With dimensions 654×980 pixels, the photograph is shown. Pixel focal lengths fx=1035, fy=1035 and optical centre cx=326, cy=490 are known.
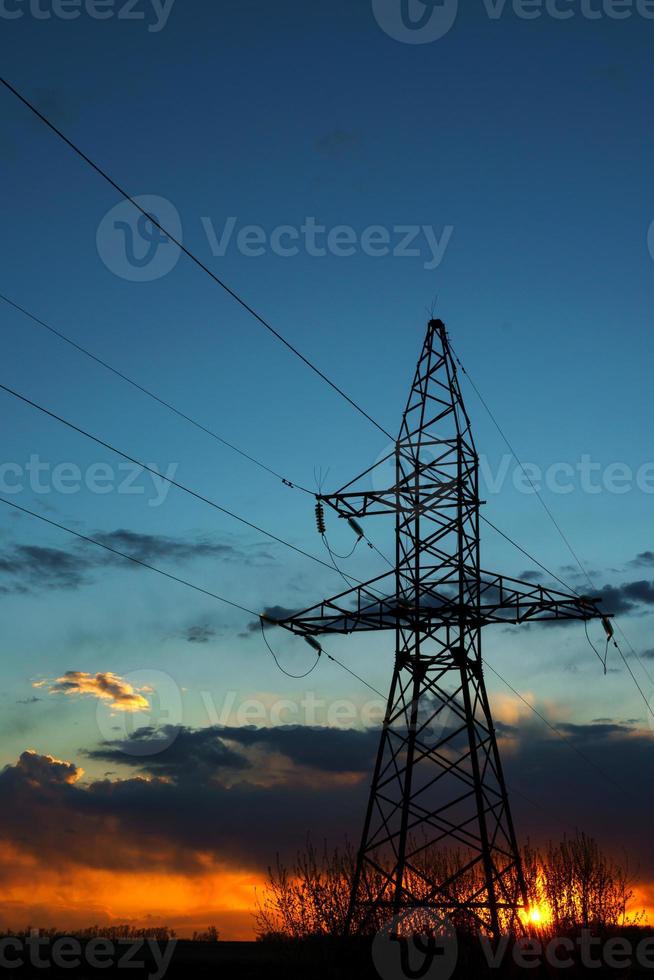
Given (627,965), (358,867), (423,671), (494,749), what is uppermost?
(423,671)

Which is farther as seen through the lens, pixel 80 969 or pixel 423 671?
pixel 423 671

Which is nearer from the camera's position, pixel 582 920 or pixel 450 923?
pixel 450 923

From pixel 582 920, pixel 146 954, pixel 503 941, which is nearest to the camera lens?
pixel 503 941

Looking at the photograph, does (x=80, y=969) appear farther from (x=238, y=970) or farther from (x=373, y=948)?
(x=373, y=948)

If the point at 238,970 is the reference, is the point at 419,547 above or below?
above

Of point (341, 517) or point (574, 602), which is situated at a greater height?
point (341, 517)

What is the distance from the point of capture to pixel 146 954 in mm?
32375

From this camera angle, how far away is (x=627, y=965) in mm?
29125

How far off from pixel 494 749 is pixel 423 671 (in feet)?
9.62

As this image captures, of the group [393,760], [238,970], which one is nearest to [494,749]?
[393,760]

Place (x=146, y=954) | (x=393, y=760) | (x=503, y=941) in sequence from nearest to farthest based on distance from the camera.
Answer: (x=503, y=941) → (x=393, y=760) → (x=146, y=954)

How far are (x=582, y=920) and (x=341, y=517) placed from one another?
1652cm

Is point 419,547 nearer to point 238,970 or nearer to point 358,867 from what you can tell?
point 358,867

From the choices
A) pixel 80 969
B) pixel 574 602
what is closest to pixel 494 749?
pixel 574 602
